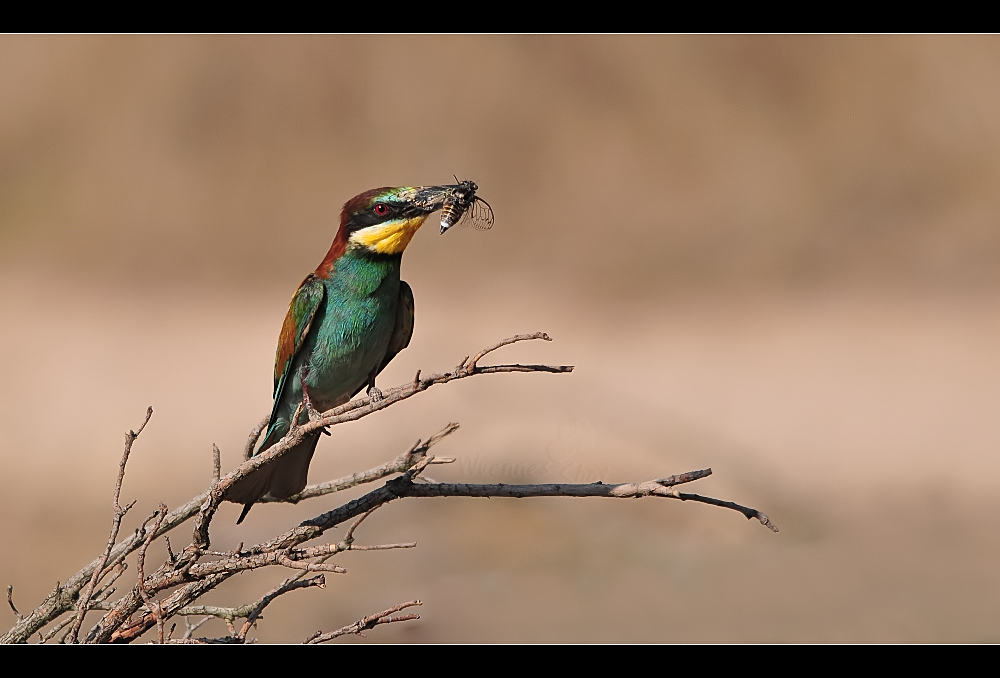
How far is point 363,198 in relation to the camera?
8.28 feet

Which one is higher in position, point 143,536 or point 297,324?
point 297,324

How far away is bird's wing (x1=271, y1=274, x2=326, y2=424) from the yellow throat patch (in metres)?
0.16

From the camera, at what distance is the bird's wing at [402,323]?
268 centimetres

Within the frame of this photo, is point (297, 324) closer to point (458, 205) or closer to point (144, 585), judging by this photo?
point (458, 205)

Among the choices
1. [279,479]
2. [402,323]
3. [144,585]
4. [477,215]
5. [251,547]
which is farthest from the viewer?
[402,323]

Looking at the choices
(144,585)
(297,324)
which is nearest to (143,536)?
(144,585)

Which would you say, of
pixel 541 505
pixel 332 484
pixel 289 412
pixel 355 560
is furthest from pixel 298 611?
pixel 332 484

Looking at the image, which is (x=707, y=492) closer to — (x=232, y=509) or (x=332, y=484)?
(x=232, y=509)

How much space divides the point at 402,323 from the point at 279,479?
57cm

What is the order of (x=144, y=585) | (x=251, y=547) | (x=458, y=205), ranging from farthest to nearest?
(x=458, y=205), (x=251, y=547), (x=144, y=585)

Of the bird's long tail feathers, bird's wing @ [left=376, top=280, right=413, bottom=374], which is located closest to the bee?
bird's wing @ [left=376, top=280, right=413, bottom=374]

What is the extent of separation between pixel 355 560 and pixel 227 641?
356 centimetres

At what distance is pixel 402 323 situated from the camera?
270 cm

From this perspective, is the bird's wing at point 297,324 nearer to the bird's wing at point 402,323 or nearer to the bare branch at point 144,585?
the bird's wing at point 402,323
